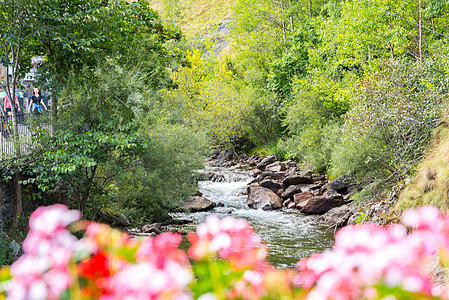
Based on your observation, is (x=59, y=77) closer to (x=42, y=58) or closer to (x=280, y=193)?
(x=42, y=58)

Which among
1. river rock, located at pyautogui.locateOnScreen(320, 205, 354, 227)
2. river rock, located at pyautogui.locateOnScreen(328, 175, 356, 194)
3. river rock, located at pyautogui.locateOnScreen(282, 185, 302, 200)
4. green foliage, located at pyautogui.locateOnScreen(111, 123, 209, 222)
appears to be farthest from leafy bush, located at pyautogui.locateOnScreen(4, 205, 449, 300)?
river rock, located at pyautogui.locateOnScreen(282, 185, 302, 200)

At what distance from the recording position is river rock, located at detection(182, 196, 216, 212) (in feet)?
60.0

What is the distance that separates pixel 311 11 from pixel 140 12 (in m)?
24.3

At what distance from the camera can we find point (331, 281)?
120 cm

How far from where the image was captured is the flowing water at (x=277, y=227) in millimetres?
12455

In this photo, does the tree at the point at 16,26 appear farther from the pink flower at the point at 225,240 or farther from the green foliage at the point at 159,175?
the pink flower at the point at 225,240

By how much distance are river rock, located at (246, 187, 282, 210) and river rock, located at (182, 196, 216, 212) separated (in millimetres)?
1868

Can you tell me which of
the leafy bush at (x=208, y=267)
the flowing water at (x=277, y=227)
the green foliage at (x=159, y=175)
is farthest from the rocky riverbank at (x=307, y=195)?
the leafy bush at (x=208, y=267)

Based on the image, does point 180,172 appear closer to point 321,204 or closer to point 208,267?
point 321,204

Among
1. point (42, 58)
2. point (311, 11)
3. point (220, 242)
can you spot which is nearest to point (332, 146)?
point (42, 58)

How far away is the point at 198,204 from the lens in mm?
18688

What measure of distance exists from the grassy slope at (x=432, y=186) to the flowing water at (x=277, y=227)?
2.95 m

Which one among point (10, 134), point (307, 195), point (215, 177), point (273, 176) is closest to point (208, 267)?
point (10, 134)

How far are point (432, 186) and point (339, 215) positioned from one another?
5854 millimetres
